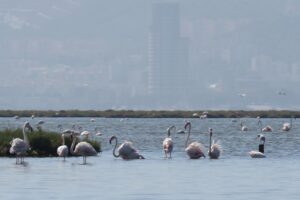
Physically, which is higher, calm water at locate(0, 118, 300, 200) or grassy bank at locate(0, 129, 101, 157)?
grassy bank at locate(0, 129, 101, 157)

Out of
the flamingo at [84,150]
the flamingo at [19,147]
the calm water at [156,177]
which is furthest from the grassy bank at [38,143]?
the flamingo at [19,147]

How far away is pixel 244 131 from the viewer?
299 feet

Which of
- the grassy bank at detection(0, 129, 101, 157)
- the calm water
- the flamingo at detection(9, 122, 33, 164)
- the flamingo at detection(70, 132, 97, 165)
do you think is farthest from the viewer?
the grassy bank at detection(0, 129, 101, 157)

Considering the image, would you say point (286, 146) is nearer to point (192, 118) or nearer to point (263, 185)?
point (263, 185)

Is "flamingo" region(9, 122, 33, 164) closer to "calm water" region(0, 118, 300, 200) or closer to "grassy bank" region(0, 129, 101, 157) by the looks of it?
"calm water" region(0, 118, 300, 200)

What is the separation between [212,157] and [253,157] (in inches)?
72.3

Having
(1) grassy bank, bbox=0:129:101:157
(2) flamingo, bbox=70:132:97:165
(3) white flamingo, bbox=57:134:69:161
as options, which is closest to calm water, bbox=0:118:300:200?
(2) flamingo, bbox=70:132:97:165

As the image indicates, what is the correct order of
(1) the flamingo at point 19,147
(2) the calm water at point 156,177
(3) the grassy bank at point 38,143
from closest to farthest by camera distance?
(2) the calm water at point 156,177, (1) the flamingo at point 19,147, (3) the grassy bank at point 38,143

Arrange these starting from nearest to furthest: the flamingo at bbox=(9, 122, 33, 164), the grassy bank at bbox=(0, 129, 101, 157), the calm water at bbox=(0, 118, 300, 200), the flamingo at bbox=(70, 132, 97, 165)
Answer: the calm water at bbox=(0, 118, 300, 200) < the flamingo at bbox=(9, 122, 33, 164) < the flamingo at bbox=(70, 132, 97, 165) < the grassy bank at bbox=(0, 129, 101, 157)

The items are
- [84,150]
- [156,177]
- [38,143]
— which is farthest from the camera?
[38,143]

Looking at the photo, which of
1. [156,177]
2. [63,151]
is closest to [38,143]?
[63,151]

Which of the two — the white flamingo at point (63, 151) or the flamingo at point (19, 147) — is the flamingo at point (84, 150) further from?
the flamingo at point (19, 147)

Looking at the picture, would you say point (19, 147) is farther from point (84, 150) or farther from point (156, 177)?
point (156, 177)

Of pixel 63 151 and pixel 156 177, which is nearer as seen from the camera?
pixel 156 177
